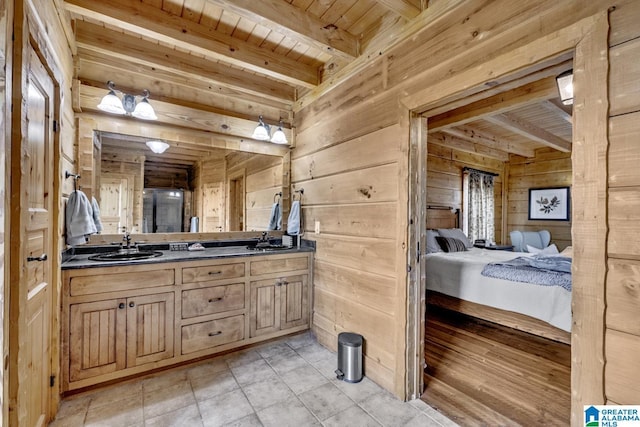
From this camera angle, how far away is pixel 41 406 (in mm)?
1586

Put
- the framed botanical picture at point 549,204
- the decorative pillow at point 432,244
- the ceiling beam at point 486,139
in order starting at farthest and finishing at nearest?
the framed botanical picture at point 549,204 < the ceiling beam at point 486,139 < the decorative pillow at point 432,244

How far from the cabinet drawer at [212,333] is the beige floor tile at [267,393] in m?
0.53

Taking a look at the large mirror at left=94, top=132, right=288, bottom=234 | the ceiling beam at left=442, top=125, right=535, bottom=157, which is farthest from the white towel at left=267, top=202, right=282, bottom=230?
the ceiling beam at left=442, top=125, right=535, bottom=157

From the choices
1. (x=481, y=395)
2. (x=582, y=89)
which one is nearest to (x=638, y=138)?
(x=582, y=89)

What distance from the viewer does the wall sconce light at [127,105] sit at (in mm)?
2254

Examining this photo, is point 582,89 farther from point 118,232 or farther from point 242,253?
point 118,232

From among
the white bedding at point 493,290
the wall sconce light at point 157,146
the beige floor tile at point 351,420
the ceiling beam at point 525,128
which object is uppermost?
the ceiling beam at point 525,128

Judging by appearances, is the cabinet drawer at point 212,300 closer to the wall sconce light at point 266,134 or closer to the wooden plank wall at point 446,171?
the wall sconce light at point 266,134

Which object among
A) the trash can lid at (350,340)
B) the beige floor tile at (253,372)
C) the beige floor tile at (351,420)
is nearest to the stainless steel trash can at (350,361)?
the trash can lid at (350,340)

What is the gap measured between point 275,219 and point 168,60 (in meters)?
1.81

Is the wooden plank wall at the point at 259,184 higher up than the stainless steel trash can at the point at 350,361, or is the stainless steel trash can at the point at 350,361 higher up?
the wooden plank wall at the point at 259,184

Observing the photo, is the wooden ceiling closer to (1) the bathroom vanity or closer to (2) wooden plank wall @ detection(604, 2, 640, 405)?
(2) wooden plank wall @ detection(604, 2, 640, 405)

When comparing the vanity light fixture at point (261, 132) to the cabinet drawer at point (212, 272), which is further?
the vanity light fixture at point (261, 132)

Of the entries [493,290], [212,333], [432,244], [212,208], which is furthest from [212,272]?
[432,244]
